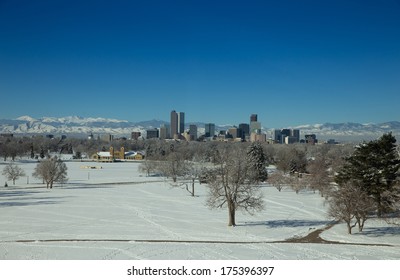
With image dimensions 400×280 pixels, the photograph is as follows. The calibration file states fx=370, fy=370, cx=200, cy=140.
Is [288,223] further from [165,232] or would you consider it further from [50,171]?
[50,171]

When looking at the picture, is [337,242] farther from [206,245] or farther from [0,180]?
[0,180]

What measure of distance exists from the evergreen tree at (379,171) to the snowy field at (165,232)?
1.30 meters

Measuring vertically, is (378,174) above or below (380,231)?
above

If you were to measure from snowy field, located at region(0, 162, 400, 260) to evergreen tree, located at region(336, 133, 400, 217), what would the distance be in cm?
130

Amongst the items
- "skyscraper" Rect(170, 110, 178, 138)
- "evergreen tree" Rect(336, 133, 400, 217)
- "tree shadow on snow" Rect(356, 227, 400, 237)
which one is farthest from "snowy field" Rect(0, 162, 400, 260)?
"skyscraper" Rect(170, 110, 178, 138)

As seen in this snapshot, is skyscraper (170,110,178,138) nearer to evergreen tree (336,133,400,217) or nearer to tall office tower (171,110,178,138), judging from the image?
tall office tower (171,110,178,138)

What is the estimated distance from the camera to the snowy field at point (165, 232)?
9.66 metres

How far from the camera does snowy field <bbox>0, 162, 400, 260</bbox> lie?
9.66m

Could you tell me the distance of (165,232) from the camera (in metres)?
14.8

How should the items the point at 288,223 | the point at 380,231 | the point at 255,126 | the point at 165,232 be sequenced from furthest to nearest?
the point at 255,126 < the point at 288,223 < the point at 380,231 < the point at 165,232

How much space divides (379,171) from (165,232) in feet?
34.3

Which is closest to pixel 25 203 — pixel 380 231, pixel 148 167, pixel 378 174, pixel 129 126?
pixel 129 126

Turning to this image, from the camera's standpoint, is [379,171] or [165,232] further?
[379,171]
